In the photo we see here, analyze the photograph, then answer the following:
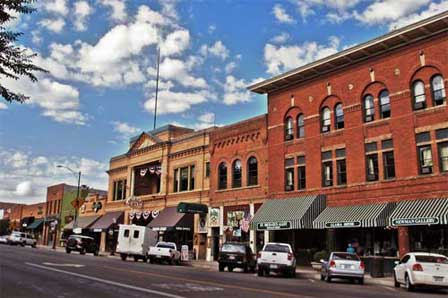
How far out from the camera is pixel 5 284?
15.2 m

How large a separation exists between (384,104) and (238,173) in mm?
13811

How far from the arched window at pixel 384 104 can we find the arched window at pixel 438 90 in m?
2.88

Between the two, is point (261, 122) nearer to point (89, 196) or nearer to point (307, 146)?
point (307, 146)

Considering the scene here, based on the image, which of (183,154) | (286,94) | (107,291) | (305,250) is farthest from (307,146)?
(107,291)

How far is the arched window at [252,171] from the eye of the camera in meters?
38.2

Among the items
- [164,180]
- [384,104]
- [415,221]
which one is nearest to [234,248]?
[415,221]

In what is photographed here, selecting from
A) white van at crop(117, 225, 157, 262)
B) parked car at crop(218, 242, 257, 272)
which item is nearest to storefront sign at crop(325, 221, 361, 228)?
parked car at crop(218, 242, 257, 272)

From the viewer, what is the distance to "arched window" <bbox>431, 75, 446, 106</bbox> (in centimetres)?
2711

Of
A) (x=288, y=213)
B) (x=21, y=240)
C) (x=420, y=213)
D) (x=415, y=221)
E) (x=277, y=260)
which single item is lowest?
(x=277, y=260)

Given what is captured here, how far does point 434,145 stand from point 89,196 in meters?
48.5

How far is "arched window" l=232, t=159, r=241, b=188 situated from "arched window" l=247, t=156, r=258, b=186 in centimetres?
117

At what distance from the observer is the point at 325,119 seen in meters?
33.6

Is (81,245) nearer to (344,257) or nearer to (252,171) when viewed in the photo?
(252,171)

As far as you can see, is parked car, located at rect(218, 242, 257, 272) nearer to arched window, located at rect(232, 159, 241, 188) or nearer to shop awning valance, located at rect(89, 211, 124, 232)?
arched window, located at rect(232, 159, 241, 188)
